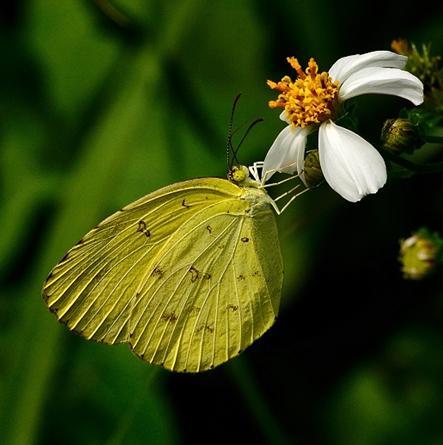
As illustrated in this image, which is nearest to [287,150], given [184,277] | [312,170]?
[312,170]

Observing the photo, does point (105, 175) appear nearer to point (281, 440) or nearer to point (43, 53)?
point (43, 53)

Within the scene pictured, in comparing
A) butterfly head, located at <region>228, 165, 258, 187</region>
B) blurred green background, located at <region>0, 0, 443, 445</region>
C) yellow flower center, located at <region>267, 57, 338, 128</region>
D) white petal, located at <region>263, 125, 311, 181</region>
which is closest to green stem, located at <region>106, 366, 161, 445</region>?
blurred green background, located at <region>0, 0, 443, 445</region>

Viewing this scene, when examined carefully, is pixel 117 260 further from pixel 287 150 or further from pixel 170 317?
pixel 287 150

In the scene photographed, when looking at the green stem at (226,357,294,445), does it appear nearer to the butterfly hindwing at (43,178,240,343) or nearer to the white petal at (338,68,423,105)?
the butterfly hindwing at (43,178,240,343)

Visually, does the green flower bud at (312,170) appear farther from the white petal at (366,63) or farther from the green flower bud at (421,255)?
the green flower bud at (421,255)

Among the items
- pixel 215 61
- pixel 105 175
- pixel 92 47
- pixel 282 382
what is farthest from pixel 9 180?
pixel 282 382
